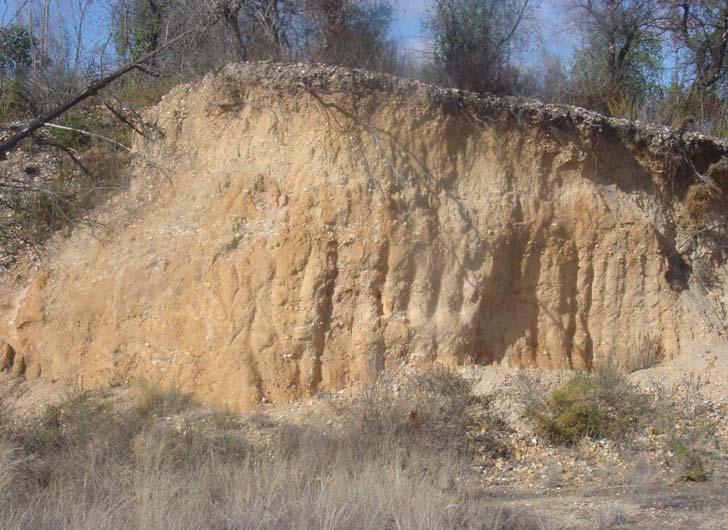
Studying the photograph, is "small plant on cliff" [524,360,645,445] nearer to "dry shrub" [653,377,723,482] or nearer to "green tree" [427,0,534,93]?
"dry shrub" [653,377,723,482]

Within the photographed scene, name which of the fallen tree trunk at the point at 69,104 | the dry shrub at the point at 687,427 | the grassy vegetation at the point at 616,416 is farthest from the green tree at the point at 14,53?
the dry shrub at the point at 687,427

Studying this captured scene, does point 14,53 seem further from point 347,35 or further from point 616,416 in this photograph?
point 616,416

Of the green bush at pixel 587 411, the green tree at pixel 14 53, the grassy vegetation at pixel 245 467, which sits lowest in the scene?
the grassy vegetation at pixel 245 467

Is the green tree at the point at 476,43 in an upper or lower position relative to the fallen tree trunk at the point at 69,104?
upper

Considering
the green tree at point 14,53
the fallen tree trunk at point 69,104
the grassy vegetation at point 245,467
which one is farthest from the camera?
the green tree at point 14,53

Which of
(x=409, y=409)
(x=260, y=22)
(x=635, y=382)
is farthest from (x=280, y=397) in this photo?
(x=260, y=22)

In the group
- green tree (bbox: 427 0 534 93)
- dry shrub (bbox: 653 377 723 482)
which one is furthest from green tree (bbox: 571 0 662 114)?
dry shrub (bbox: 653 377 723 482)

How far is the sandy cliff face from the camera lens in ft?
32.2

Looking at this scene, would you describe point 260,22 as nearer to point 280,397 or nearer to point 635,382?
point 280,397

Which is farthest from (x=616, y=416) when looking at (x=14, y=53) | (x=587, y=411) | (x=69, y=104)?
(x=14, y=53)

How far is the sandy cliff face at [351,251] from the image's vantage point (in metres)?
9.80

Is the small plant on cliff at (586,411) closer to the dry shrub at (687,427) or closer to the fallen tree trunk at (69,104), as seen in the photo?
the dry shrub at (687,427)

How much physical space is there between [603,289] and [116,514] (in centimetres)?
706

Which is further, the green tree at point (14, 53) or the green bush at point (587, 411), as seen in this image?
the green tree at point (14, 53)
